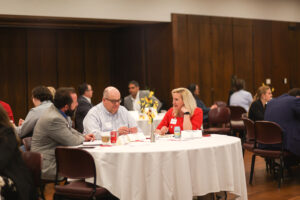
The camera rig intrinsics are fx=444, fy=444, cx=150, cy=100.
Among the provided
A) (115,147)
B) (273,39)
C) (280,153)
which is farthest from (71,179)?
(273,39)

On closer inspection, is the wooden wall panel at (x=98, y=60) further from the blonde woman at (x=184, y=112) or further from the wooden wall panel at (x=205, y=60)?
the blonde woman at (x=184, y=112)

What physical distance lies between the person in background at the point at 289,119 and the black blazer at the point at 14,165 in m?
3.86

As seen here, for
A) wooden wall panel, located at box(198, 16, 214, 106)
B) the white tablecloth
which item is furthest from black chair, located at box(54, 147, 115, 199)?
wooden wall panel, located at box(198, 16, 214, 106)

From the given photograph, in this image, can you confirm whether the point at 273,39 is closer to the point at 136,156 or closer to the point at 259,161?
the point at 259,161

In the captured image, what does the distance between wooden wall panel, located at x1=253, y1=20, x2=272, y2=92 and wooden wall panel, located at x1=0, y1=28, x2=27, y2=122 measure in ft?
21.2

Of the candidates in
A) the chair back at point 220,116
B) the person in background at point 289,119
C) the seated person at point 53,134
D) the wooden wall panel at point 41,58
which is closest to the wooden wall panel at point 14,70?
the wooden wall panel at point 41,58

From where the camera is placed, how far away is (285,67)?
13.8 m

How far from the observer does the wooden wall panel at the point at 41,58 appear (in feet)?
38.2

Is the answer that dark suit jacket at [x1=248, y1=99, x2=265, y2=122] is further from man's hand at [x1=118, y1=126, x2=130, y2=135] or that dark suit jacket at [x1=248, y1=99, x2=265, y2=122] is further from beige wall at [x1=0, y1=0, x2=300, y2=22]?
beige wall at [x1=0, y1=0, x2=300, y2=22]

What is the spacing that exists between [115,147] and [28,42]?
7871 mm

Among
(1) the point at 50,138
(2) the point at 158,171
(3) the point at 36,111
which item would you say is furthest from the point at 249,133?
(1) the point at 50,138

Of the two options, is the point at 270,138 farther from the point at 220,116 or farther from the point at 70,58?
the point at 70,58

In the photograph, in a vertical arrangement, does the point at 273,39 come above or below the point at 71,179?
above

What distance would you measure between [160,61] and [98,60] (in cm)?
219
